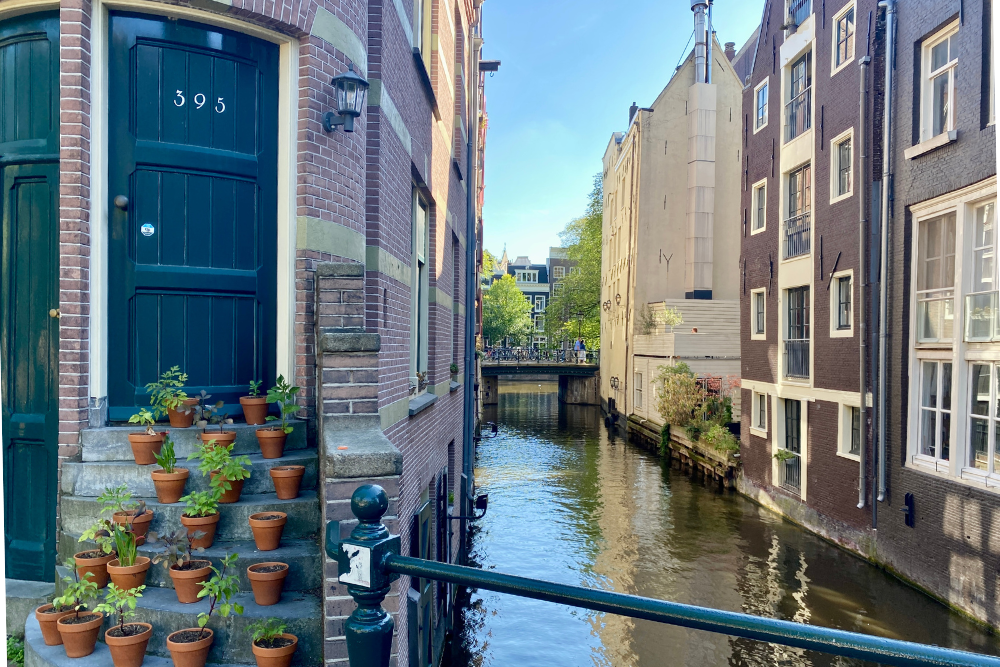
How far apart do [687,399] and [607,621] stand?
14.6 meters

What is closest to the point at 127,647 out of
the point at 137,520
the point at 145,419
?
the point at 137,520

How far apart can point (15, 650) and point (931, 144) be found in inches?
535

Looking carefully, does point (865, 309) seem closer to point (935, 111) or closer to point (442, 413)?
point (935, 111)

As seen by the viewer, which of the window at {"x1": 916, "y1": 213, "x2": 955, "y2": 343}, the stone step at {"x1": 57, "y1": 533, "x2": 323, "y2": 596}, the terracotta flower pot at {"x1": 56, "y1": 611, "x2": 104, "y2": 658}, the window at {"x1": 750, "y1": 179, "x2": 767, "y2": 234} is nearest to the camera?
the terracotta flower pot at {"x1": 56, "y1": 611, "x2": 104, "y2": 658}

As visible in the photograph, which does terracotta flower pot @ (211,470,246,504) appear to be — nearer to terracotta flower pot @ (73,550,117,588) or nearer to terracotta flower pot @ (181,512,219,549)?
terracotta flower pot @ (181,512,219,549)

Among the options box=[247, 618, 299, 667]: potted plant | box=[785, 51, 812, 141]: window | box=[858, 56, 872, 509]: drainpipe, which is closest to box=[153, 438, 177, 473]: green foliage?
box=[247, 618, 299, 667]: potted plant

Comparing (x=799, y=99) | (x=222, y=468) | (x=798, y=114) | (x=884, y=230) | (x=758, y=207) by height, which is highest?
(x=799, y=99)

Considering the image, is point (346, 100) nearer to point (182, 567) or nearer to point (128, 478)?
point (128, 478)

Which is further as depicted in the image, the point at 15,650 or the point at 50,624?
the point at 15,650

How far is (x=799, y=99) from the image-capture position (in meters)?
17.3

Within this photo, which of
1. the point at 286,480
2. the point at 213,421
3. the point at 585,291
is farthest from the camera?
the point at 585,291

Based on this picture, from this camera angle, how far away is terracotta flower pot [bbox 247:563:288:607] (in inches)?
140

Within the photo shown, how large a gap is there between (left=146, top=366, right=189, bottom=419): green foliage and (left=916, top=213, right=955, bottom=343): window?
1154 centimetres

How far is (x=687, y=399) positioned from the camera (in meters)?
25.5
